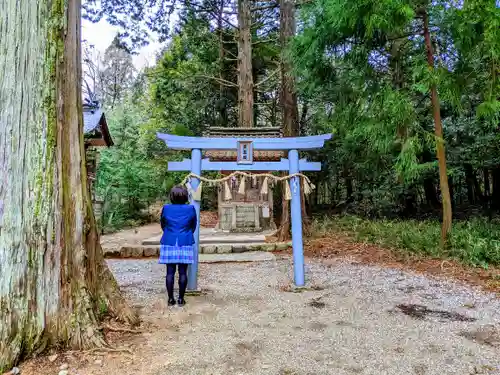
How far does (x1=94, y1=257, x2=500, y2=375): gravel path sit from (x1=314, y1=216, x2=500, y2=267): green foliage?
116cm

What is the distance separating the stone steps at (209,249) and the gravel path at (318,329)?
2.08m

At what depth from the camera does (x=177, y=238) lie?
383 centimetres

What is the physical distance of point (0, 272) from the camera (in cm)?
249

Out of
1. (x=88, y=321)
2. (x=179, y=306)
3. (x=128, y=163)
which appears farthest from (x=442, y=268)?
(x=128, y=163)

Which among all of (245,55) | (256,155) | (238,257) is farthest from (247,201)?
(245,55)

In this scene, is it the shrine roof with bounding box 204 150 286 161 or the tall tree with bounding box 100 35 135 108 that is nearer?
the shrine roof with bounding box 204 150 286 161

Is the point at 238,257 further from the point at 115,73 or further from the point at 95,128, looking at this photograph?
the point at 115,73

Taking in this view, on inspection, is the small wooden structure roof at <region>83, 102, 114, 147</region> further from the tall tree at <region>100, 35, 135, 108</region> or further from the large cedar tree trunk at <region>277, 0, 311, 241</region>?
the tall tree at <region>100, 35, 135, 108</region>

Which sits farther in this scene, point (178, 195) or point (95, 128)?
point (95, 128)

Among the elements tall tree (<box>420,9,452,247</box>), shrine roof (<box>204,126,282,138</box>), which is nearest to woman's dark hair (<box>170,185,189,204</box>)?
tall tree (<box>420,9,452,247</box>)

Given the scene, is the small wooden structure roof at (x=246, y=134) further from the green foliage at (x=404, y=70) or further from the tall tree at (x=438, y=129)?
the tall tree at (x=438, y=129)

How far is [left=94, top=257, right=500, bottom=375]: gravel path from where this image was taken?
256cm

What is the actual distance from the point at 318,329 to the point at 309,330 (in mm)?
93

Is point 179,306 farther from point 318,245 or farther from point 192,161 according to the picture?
point 318,245
